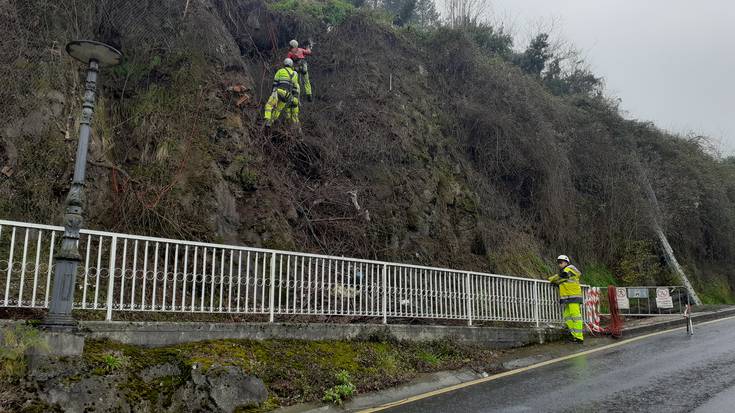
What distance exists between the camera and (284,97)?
12617 mm

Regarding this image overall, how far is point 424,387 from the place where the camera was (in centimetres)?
772

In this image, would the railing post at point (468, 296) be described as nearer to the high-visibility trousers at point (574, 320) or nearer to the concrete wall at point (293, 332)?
the concrete wall at point (293, 332)

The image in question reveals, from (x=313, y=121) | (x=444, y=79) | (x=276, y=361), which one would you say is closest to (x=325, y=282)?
(x=276, y=361)

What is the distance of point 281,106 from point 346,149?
2.05m

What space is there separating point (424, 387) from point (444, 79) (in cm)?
1350

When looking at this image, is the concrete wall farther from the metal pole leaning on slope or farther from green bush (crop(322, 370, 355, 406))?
the metal pole leaning on slope

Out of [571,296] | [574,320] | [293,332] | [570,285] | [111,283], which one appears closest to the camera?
[111,283]

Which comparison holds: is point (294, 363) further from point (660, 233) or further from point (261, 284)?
point (660, 233)

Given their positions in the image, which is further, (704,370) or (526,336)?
(526,336)

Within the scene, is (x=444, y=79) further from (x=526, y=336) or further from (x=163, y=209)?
(x=163, y=209)

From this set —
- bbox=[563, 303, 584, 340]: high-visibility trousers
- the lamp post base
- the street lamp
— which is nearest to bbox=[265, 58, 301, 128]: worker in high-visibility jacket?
the street lamp

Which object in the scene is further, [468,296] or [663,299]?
[663,299]

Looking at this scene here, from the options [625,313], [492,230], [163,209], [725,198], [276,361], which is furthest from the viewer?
[725,198]

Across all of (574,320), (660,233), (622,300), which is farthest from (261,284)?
(660,233)
